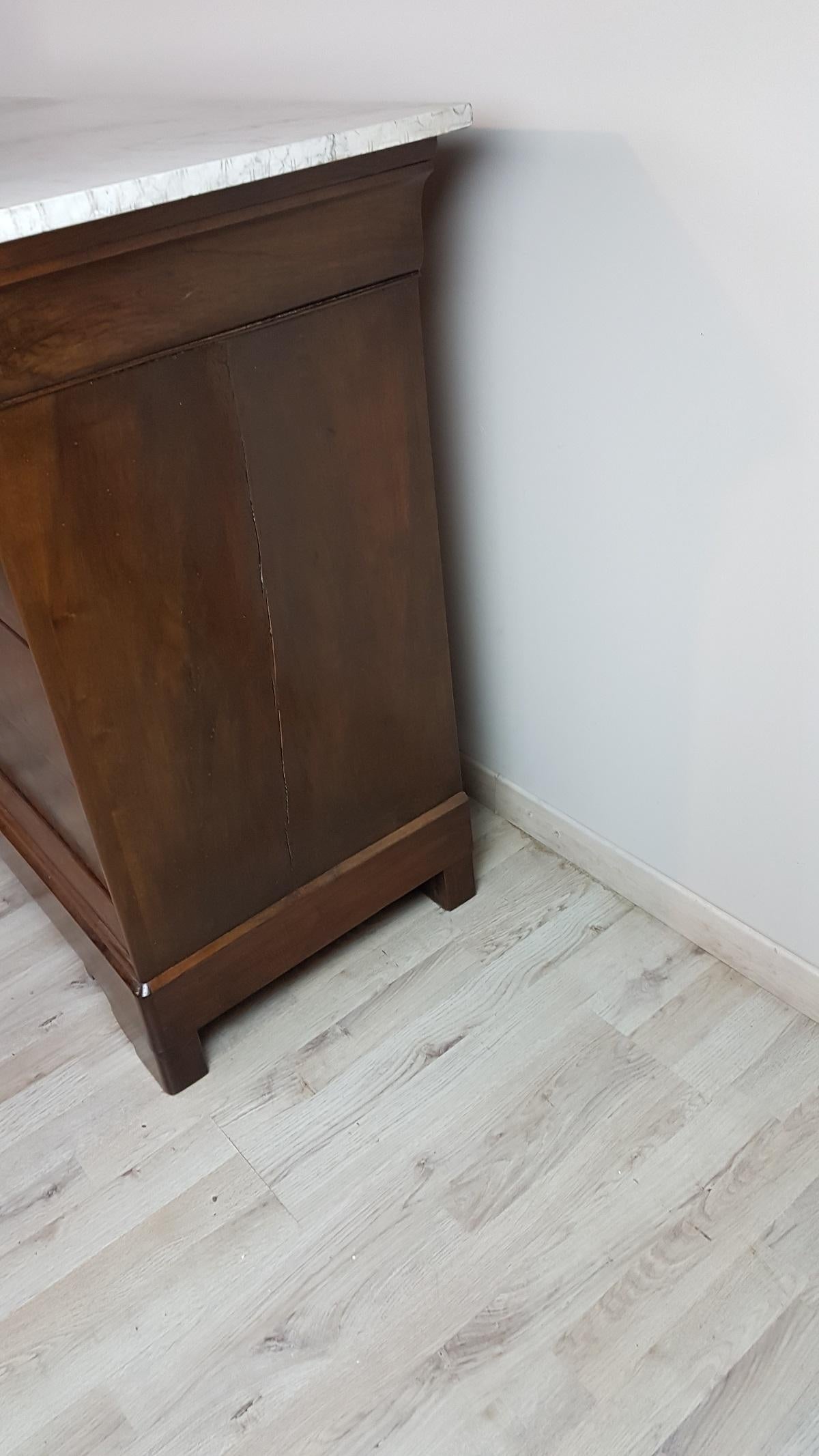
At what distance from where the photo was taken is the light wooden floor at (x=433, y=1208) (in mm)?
953

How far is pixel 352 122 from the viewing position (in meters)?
0.91

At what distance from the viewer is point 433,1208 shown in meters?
1.10

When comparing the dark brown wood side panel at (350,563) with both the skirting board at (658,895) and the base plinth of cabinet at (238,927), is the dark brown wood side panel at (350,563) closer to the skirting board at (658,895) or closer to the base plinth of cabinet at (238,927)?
the base plinth of cabinet at (238,927)

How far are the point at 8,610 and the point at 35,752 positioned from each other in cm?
24

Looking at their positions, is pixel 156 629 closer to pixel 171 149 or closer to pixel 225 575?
pixel 225 575

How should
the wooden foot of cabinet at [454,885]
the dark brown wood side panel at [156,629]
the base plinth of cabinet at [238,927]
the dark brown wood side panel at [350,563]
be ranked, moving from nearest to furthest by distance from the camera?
the dark brown wood side panel at [156,629], the dark brown wood side panel at [350,563], the base plinth of cabinet at [238,927], the wooden foot of cabinet at [454,885]

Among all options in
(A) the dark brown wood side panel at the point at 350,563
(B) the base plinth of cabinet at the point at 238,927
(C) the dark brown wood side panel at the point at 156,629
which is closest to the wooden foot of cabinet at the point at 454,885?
(B) the base plinth of cabinet at the point at 238,927

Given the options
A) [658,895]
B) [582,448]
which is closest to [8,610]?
[582,448]

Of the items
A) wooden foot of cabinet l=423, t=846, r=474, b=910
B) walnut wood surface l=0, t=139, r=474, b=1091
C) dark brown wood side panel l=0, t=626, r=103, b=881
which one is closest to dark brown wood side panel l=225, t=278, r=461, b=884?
walnut wood surface l=0, t=139, r=474, b=1091

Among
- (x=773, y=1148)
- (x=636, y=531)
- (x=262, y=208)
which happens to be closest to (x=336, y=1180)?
(x=773, y=1148)

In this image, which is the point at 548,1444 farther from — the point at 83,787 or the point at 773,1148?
the point at 83,787

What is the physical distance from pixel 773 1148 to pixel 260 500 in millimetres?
826

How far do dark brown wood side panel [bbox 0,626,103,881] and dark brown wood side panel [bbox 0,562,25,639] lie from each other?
0.01 metres

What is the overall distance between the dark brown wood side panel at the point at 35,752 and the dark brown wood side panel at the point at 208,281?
26 cm
